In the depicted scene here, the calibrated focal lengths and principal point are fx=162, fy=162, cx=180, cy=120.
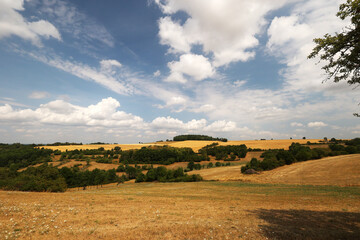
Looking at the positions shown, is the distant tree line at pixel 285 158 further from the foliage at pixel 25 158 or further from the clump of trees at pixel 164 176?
the foliage at pixel 25 158

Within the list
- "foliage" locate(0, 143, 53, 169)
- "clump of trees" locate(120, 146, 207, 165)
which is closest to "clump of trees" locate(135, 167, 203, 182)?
"clump of trees" locate(120, 146, 207, 165)

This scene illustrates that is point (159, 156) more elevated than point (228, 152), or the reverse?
point (228, 152)

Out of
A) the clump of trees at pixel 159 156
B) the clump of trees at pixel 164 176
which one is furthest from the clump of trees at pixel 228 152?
the clump of trees at pixel 164 176

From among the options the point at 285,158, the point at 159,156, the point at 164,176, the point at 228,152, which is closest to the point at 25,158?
the point at 159,156

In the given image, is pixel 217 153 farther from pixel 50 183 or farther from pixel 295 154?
pixel 50 183

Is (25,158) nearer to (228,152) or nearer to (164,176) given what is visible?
(164,176)

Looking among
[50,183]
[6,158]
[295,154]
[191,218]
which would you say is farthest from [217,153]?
[6,158]

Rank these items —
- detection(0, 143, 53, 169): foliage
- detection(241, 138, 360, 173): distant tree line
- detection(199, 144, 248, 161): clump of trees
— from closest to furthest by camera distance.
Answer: detection(241, 138, 360, 173): distant tree line
detection(199, 144, 248, 161): clump of trees
detection(0, 143, 53, 169): foliage

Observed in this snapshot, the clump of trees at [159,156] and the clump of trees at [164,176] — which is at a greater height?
the clump of trees at [159,156]

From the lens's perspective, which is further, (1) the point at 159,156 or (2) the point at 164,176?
(1) the point at 159,156

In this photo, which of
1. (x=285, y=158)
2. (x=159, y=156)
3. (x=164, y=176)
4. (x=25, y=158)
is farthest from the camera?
(x=25, y=158)

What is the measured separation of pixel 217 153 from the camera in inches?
4663

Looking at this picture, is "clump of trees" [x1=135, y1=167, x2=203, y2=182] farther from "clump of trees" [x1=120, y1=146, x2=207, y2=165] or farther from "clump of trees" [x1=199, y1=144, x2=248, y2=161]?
"clump of trees" [x1=199, y1=144, x2=248, y2=161]

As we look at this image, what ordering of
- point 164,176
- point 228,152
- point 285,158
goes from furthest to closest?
point 228,152 < point 164,176 < point 285,158
